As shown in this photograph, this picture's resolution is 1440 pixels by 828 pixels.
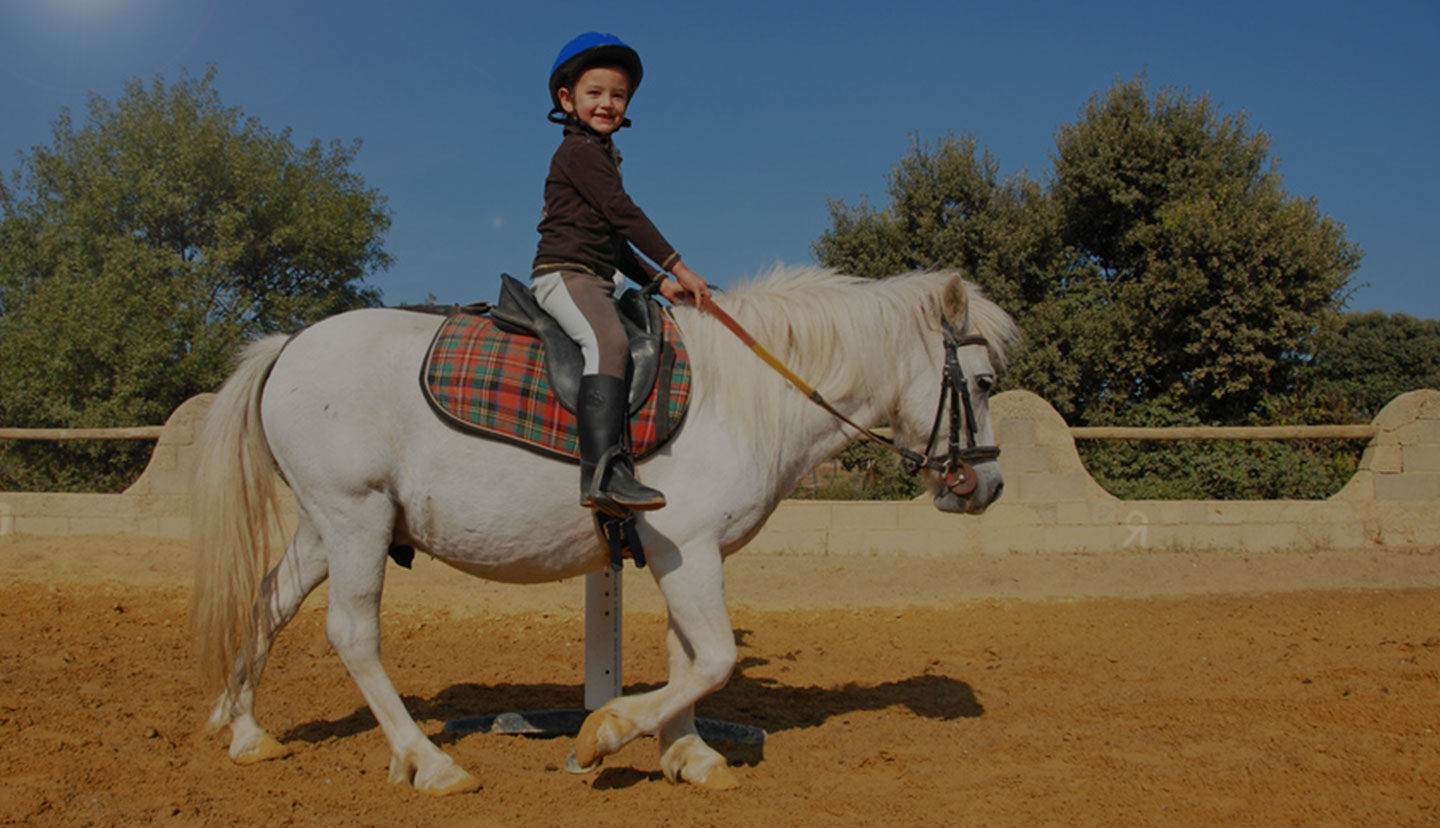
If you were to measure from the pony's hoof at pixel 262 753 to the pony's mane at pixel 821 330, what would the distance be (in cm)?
235

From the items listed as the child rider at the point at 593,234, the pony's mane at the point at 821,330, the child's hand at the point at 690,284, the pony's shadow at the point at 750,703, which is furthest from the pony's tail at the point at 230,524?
the pony's mane at the point at 821,330

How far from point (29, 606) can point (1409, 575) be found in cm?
1206

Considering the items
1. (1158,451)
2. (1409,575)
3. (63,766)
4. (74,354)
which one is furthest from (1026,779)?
(74,354)

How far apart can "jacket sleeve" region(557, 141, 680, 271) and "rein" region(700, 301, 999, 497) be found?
1.01 feet

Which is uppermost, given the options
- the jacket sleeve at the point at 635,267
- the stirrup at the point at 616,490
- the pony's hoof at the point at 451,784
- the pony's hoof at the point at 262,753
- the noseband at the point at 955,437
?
the jacket sleeve at the point at 635,267

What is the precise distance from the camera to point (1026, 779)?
3.41 m

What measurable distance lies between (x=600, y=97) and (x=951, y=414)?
1956 millimetres

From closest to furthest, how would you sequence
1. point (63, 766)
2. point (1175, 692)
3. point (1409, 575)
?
1. point (63, 766)
2. point (1175, 692)
3. point (1409, 575)

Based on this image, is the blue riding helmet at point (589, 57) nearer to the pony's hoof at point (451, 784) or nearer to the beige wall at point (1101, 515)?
the pony's hoof at point (451, 784)

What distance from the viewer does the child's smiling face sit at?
3.58 metres

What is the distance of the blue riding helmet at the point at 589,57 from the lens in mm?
3529

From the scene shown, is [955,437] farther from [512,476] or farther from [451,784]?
[451,784]

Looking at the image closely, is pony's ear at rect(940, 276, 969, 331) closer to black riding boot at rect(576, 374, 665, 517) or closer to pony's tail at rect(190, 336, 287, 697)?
black riding boot at rect(576, 374, 665, 517)

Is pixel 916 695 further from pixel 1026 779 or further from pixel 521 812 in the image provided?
pixel 521 812
